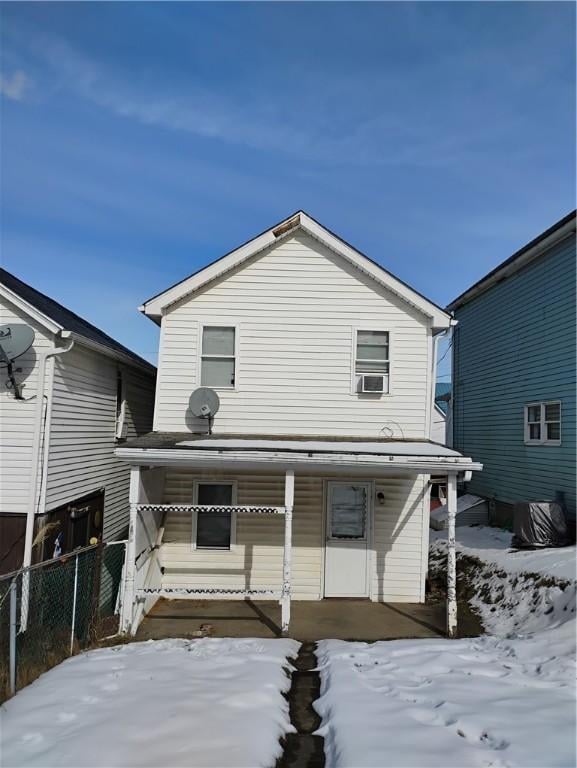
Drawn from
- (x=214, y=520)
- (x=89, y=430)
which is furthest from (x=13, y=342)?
(x=214, y=520)

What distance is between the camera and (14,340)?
338 inches

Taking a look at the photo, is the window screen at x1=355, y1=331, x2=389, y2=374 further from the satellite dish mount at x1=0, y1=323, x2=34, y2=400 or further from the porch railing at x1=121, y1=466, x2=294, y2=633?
Result: the satellite dish mount at x1=0, y1=323, x2=34, y2=400

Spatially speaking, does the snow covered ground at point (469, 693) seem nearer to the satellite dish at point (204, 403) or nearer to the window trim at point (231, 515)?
the window trim at point (231, 515)

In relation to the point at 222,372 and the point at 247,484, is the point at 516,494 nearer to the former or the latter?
the point at 247,484

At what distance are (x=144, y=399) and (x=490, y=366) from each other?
10.4m

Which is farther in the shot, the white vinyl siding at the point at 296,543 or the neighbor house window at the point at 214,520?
the neighbor house window at the point at 214,520

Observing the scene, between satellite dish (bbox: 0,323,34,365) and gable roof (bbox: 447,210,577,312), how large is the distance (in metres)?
10.9

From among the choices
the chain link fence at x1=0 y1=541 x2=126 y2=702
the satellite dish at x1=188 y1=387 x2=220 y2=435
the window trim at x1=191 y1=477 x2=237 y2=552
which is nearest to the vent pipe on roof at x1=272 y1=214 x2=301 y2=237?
the satellite dish at x1=188 y1=387 x2=220 y2=435

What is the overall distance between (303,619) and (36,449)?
528cm

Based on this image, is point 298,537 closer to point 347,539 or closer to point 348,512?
point 347,539

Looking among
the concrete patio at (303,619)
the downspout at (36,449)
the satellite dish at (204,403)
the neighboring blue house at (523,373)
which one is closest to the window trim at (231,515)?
the concrete patio at (303,619)

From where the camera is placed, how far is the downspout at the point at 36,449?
827 cm

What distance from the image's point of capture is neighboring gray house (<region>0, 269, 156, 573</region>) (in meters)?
8.62

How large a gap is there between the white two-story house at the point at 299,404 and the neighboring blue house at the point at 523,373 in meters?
3.65
